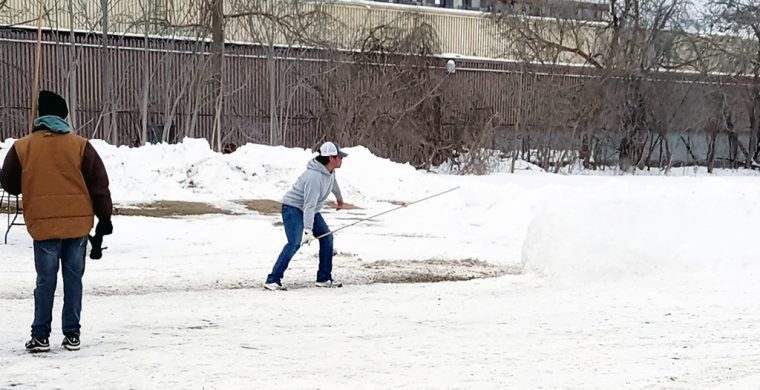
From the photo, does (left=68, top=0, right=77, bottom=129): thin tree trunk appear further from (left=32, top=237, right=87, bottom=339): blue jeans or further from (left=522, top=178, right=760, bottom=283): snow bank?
(left=32, top=237, right=87, bottom=339): blue jeans

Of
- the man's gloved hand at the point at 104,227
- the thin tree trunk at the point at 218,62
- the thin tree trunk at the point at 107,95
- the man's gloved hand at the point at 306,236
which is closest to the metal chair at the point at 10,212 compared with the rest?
the man's gloved hand at the point at 306,236

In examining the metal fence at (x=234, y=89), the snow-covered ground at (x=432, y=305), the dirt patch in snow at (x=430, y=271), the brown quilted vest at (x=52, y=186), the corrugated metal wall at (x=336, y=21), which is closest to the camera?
the snow-covered ground at (x=432, y=305)

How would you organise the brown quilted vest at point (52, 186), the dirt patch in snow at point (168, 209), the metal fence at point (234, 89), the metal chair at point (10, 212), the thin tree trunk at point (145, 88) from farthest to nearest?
the metal fence at point (234, 89) → the thin tree trunk at point (145, 88) → the dirt patch in snow at point (168, 209) → the metal chair at point (10, 212) → the brown quilted vest at point (52, 186)

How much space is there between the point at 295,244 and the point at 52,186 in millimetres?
3579

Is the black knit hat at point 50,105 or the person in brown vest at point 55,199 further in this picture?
the black knit hat at point 50,105

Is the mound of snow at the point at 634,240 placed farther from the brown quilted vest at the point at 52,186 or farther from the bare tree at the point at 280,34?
the bare tree at the point at 280,34

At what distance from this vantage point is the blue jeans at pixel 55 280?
685 cm

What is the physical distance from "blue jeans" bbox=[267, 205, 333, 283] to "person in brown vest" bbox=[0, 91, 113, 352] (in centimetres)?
329

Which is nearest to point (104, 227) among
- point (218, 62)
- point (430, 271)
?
point (430, 271)

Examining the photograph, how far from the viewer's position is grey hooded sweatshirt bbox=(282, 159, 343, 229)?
32.9 ft

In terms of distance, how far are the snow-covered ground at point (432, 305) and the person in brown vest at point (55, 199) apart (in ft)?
1.15

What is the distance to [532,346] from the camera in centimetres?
754

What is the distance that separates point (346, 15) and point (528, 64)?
636 centimetres

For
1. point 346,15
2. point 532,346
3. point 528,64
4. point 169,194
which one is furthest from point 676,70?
point 532,346
